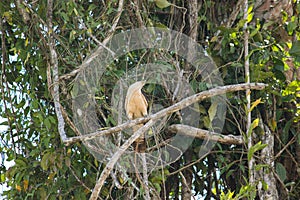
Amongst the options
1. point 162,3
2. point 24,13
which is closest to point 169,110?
point 162,3

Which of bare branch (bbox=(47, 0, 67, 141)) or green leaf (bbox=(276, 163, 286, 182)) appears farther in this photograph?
A: green leaf (bbox=(276, 163, 286, 182))

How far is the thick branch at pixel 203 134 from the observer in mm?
3180

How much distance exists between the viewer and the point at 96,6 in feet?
10.9

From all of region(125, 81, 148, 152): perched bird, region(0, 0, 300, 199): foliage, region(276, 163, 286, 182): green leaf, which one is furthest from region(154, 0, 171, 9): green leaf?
region(276, 163, 286, 182): green leaf

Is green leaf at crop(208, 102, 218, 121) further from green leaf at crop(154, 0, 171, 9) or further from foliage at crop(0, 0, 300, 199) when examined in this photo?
green leaf at crop(154, 0, 171, 9)

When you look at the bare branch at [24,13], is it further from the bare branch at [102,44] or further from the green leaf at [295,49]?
the green leaf at [295,49]

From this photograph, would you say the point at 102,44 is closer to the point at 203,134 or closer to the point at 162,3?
the point at 162,3

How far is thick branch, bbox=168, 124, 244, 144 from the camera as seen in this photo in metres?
3.18

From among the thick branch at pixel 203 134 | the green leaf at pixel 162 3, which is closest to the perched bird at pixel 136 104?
the thick branch at pixel 203 134

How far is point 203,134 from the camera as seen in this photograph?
319cm

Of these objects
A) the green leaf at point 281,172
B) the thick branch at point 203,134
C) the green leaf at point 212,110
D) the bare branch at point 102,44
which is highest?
the bare branch at point 102,44

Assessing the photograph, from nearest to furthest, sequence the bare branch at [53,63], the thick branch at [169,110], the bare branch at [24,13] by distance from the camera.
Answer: the thick branch at [169,110]
the bare branch at [53,63]
the bare branch at [24,13]

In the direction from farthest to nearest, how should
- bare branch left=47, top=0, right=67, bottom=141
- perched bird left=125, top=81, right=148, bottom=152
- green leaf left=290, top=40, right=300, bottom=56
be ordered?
green leaf left=290, top=40, right=300, bottom=56, perched bird left=125, top=81, right=148, bottom=152, bare branch left=47, top=0, right=67, bottom=141

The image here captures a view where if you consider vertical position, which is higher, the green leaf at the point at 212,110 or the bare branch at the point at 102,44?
the bare branch at the point at 102,44
